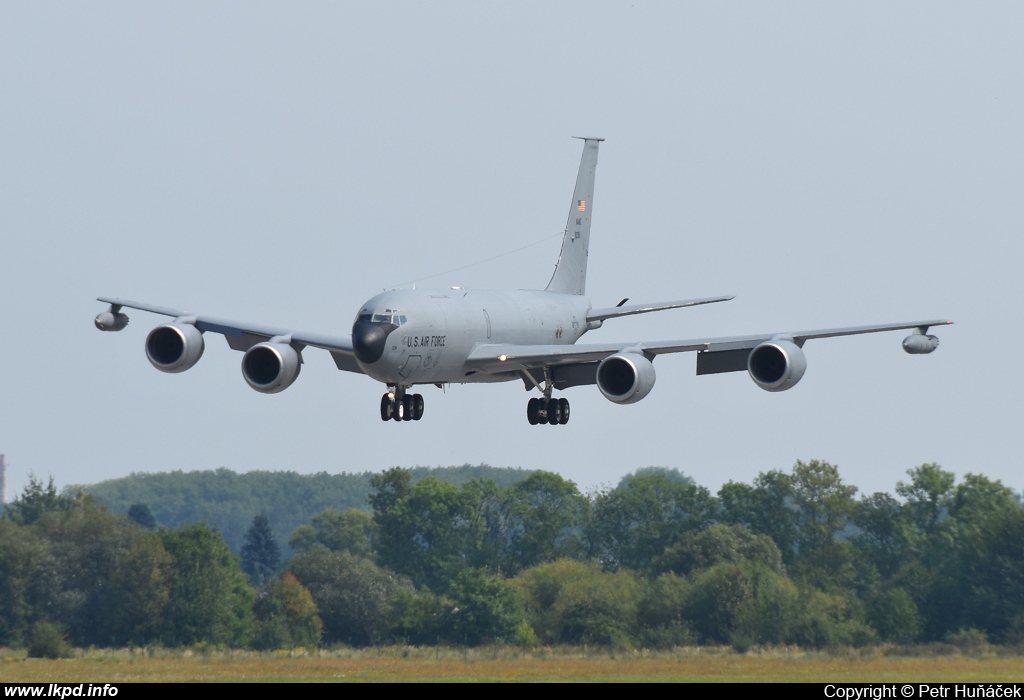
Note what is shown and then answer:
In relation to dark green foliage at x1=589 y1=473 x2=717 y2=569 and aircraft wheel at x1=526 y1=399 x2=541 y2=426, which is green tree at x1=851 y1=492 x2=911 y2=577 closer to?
dark green foliage at x1=589 y1=473 x2=717 y2=569

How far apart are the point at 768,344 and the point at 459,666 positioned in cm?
2400

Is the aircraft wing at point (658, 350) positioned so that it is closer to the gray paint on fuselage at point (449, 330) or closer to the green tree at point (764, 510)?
the gray paint on fuselage at point (449, 330)

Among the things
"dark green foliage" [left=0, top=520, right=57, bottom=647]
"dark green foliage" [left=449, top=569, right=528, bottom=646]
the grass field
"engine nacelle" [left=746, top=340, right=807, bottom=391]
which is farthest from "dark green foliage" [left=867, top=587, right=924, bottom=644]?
"dark green foliage" [left=0, top=520, right=57, bottom=647]

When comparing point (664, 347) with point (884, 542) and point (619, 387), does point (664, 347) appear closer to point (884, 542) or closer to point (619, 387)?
point (619, 387)

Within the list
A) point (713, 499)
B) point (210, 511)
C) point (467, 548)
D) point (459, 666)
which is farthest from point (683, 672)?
point (210, 511)

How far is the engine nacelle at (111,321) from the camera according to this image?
202 ft

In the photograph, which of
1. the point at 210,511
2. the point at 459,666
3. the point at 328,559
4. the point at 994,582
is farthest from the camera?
the point at 210,511

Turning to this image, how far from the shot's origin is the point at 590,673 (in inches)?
2699

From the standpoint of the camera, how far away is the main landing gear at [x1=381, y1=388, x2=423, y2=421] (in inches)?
2375

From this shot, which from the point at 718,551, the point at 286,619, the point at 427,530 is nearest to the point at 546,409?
the point at 718,551

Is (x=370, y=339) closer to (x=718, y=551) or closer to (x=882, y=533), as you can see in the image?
(x=718, y=551)

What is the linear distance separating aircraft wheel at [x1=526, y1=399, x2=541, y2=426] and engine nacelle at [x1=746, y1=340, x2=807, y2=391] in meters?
10.3

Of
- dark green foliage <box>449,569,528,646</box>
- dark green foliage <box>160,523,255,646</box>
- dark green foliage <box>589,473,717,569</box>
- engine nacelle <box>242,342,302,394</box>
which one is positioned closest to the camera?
engine nacelle <box>242,342,302,394</box>

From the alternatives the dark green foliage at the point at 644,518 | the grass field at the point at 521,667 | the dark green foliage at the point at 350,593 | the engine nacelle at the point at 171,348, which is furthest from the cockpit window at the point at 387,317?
the dark green foliage at the point at 644,518
